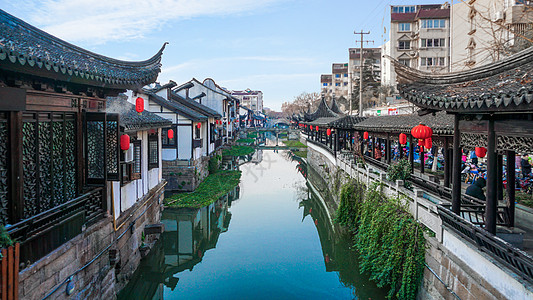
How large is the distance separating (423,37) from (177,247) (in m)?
40.8

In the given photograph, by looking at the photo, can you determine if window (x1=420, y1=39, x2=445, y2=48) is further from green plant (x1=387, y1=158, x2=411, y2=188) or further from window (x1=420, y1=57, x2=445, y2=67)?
green plant (x1=387, y1=158, x2=411, y2=188)

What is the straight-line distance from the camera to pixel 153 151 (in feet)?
40.2

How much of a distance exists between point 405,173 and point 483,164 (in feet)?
24.7

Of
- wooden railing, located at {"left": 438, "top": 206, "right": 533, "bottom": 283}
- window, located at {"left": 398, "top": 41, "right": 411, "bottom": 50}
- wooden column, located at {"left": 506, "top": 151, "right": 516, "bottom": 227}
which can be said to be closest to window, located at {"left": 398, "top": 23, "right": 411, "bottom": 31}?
window, located at {"left": 398, "top": 41, "right": 411, "bottom": 50}

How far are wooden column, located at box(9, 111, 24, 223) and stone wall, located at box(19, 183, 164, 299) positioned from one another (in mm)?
800

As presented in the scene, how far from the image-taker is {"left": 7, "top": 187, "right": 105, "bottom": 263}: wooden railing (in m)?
4.88

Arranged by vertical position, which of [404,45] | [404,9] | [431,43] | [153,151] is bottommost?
[153,151]

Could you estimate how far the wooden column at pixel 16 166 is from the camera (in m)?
5.16

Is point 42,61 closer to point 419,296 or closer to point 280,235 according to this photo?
point 419,296

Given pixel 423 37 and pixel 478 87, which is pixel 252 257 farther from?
pixel 423 37

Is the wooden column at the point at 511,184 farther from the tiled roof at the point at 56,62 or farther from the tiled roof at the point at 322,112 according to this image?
the tiled roof at the point at 322,112

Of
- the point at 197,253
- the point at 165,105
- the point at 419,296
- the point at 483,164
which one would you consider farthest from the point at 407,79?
the point at 165,105

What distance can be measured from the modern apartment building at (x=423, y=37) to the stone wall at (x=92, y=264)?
127 ft

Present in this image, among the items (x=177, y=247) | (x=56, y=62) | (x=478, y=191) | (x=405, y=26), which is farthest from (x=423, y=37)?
(x=56, y=62)
